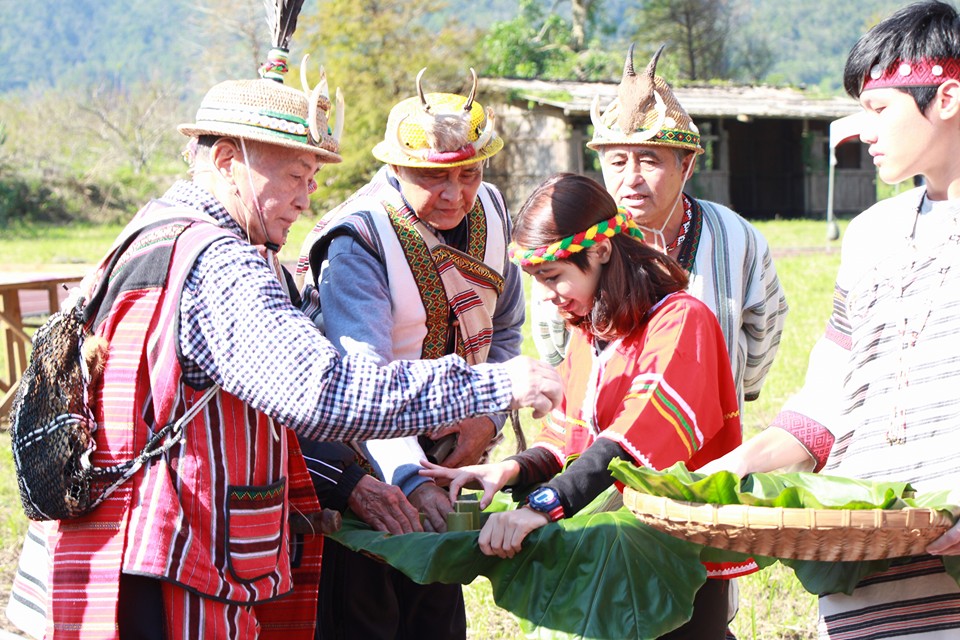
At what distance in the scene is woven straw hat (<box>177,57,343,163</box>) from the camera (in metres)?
2.60

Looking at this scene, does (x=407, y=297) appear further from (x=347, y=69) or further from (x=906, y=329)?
(x=347, y=69)

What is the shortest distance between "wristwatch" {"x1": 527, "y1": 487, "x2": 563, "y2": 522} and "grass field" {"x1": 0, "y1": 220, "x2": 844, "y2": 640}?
1947 millimetres

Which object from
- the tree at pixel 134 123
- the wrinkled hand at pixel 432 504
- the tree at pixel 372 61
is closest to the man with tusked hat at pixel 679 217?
the wrinkled hand at pixel 432 504

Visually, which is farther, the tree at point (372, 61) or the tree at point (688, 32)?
the tree at point (688, 32)

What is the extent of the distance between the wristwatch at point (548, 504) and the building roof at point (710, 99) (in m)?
21.9

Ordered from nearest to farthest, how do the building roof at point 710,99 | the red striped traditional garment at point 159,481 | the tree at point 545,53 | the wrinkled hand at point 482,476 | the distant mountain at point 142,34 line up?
the red striped traditional garment at point 159,481, the wrinkled hand at point 482,476, the building roof at point 710,99, the tree at point 545,53, the distant mountain at point 142,34

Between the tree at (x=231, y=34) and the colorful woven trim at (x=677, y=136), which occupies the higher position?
the tree at (x=231, y=34)

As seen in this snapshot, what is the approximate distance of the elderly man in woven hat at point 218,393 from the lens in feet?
7.76

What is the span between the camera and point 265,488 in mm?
2607

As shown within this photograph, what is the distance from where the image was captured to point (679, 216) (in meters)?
3.82

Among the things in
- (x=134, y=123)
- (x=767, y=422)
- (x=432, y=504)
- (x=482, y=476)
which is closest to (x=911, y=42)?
(x=482, y=476)

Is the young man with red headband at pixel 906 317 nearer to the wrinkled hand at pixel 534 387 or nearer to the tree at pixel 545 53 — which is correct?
the wrinkled hand at pixel 534 387

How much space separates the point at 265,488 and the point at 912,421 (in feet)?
4.86

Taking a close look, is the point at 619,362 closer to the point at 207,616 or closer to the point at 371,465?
the point at 371,465
